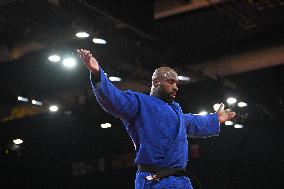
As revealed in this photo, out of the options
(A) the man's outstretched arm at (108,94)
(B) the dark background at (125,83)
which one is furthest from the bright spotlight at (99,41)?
(A) the man's outstretched arm at (108,94)

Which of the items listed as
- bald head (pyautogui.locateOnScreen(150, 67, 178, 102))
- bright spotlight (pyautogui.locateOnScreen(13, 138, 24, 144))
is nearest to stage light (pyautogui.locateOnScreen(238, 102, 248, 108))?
bright spotlight (pyautogui.locateOnScreen(13, 138, 24, 144))

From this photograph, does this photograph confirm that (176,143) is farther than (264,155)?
No

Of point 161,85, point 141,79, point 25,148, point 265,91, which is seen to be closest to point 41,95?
point 141,79

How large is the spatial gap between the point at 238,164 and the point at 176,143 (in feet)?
32.2

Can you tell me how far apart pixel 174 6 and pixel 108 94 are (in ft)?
18.9

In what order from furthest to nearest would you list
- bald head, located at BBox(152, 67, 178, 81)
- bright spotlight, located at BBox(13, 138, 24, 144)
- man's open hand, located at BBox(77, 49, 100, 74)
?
bright spotlight, located at BBox(13, 138, 24, 144), bald head, located at BBox(152, 67, 178, 81), man's open hand, located at BBox(77, 49, 100, 74)

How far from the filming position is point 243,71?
1084cm

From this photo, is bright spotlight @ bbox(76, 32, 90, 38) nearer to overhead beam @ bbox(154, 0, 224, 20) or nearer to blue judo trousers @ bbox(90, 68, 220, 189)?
overhead beam @ bbox(154, 0, 224, 20)

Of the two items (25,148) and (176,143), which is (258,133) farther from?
(176,143)

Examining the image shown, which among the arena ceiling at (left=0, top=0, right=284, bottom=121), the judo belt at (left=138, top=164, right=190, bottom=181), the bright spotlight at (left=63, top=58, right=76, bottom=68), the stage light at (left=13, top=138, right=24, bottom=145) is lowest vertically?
the judo belt at (left=138, top=164, right=190, bottom=181)

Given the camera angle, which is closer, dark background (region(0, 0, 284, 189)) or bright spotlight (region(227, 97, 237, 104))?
dark background (region(0, 0, 284, 189))

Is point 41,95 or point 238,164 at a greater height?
point 41,95

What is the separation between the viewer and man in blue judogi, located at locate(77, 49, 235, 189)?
12.0 feet

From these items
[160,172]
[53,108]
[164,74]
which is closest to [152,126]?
[160,172]
